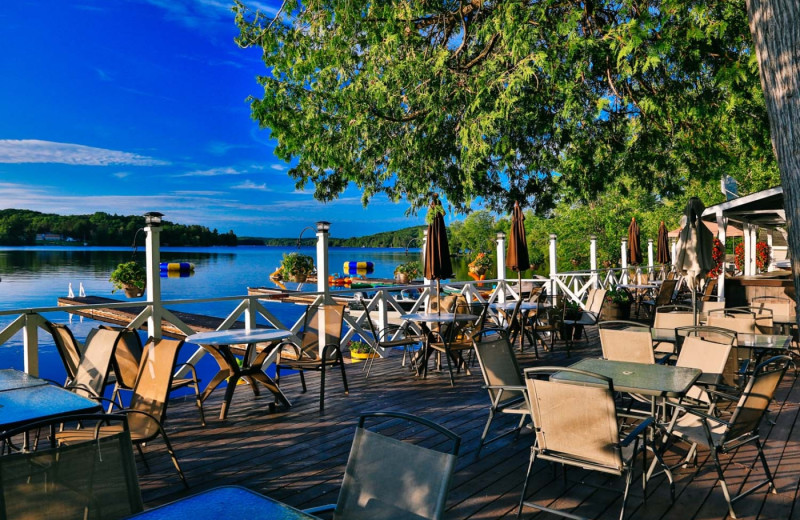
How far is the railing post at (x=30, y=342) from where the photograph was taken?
514cm

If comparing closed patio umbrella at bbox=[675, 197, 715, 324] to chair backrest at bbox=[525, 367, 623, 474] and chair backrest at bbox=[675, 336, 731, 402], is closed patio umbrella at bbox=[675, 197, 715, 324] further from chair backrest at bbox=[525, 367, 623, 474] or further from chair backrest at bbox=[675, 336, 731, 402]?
A: chair backrest at bbox=[525, 367, 623, 474]

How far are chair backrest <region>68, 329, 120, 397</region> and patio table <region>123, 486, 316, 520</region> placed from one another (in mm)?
2730

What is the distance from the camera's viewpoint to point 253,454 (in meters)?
4.01

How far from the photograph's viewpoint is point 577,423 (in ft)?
9.28

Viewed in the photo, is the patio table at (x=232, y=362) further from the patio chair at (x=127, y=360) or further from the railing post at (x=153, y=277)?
the railing post at (x=153, y=277)

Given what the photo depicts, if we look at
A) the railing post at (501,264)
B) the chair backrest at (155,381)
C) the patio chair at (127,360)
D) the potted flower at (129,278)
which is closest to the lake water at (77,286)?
the potted flower at (129,278)

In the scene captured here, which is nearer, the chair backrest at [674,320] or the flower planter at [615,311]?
the chair backrest at [674,320]

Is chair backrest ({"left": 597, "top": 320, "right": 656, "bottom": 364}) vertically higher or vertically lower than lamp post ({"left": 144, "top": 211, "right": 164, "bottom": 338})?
lower

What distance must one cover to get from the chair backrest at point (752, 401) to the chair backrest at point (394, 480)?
6.82 ft

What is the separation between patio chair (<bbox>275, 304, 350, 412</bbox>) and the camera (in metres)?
5.52

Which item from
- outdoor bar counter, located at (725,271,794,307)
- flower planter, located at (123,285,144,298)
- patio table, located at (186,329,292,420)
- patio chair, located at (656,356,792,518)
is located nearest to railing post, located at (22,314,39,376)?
patio table, located at (186,329,292,420)

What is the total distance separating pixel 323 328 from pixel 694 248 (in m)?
4.82

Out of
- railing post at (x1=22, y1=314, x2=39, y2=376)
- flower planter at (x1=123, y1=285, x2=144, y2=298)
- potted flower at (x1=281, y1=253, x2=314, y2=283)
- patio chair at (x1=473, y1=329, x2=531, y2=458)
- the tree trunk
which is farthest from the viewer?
potted flower at (x1=281, y1=253, x2=314, y2=283)

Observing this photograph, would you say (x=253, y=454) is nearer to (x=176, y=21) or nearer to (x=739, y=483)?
(x=739, y=483)
